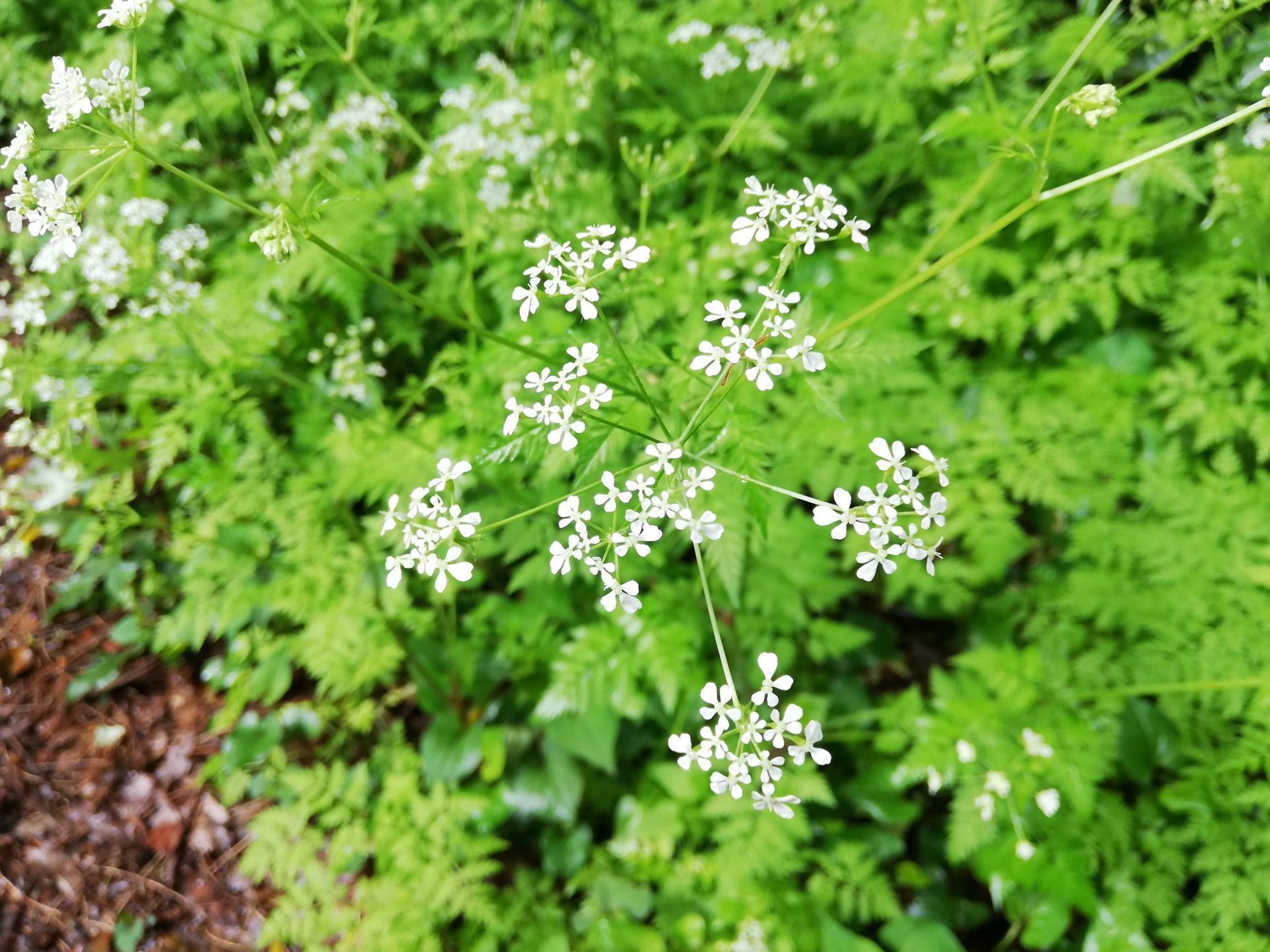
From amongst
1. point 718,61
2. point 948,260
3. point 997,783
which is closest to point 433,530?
point 948,260

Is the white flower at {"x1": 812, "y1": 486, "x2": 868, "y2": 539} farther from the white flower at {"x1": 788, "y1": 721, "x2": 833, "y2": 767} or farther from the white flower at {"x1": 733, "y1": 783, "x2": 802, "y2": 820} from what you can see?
the white flower at {"x1": 733, "y1": 783, "x2": 802, "y2": 820}

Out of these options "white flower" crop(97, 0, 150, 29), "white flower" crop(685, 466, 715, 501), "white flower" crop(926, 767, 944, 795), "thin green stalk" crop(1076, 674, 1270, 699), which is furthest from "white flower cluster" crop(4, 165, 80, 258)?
"thin green stalk" crop(1076, 674, 1270, 699)

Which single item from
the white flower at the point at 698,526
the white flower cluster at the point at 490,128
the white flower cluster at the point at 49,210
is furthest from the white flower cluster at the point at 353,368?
the white flower at the point at 698,526

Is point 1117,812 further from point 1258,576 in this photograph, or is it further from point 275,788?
point 275,788

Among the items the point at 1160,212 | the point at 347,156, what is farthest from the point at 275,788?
the point at 1160,212

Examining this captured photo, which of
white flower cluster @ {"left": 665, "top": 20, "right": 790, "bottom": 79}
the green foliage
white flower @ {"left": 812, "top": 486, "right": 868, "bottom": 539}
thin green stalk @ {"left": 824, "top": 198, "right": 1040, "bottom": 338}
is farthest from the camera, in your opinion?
white flower cluster @ {"left": 665, "top": 20, "right": 790, "bottom": 79}

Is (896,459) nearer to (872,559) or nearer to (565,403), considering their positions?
(872,559)
